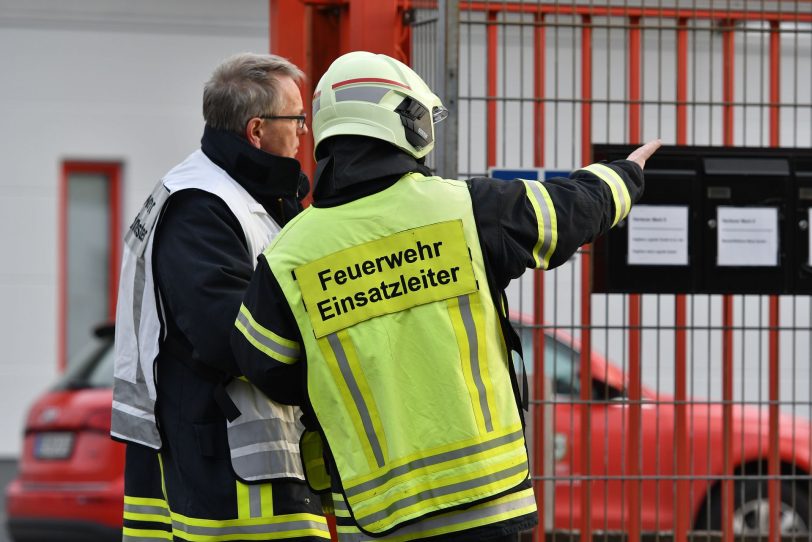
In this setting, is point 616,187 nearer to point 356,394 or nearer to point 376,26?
point 356,394

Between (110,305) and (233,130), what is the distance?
9.02 m

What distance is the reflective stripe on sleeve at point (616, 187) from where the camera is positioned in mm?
3129

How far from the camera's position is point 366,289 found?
2930mm

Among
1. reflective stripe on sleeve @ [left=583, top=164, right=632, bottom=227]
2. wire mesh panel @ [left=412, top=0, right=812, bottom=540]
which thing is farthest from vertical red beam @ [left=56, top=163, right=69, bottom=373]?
reflective stripe on sleeve @ [left=583, top=164, right=632, bottom=227]

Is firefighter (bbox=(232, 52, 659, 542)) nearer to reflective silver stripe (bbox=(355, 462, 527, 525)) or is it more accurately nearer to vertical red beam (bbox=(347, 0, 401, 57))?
reflective silver stripe (bbox=(355, 462, 527, 525))

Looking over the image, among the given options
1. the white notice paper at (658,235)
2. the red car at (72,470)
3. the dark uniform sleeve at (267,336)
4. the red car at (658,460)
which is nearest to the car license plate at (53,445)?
the red car at (72,470)

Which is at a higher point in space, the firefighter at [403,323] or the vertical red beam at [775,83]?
the vertical red beam at [775,83]

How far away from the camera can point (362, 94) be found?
305cm

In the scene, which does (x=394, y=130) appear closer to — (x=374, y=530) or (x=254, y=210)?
(x=254, y=210)

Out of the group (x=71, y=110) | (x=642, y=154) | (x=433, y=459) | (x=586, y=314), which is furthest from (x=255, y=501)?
(x=71, y=110)

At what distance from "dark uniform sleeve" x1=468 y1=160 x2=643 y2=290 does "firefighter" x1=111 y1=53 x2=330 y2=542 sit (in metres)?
0.67

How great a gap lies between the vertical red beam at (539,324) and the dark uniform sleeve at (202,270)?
1303 millimetres

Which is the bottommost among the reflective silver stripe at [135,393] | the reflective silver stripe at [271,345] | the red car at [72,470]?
the red car at [72,470]

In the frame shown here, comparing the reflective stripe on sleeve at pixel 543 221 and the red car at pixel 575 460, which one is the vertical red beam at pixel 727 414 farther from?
the reflective stripe on sleeve at pixel 543 221
